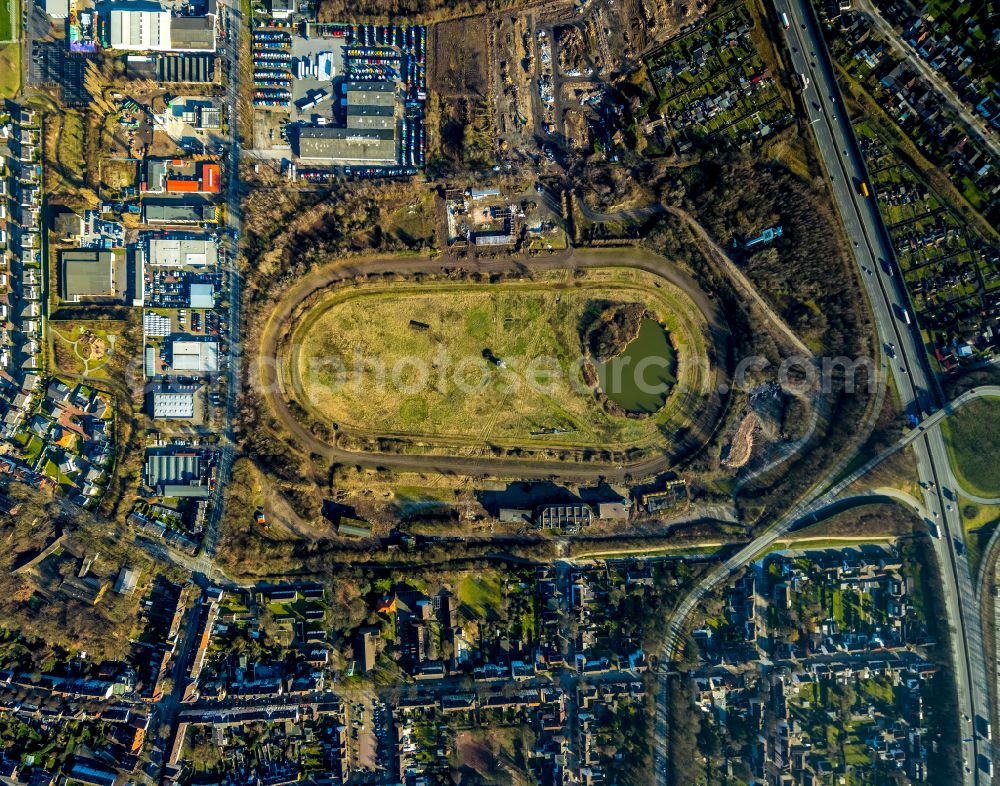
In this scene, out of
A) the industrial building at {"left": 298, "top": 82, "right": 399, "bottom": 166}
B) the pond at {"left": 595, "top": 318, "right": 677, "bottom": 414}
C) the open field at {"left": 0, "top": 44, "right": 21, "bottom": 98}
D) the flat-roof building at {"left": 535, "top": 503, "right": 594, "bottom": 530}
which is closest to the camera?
the open field at {"left": 0, "top": 44, "right": 21, "bottom": 98}

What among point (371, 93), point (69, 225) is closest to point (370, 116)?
point (371, 93)

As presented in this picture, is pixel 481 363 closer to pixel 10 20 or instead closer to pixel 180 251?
pixel 180 251

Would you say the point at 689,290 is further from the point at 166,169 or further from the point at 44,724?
the point at 44,724

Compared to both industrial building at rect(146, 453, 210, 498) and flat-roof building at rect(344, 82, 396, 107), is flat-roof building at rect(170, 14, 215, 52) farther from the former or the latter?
industrial building at rect(146, 453, 210, 498)

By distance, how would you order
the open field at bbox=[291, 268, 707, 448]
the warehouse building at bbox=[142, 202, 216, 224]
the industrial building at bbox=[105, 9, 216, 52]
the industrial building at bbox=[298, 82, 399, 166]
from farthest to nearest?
the open field at bbox=[291, 268, 707, 448], the industrial building at bbox=[298, 82, 399, 166], the warehouse building at bbox=[142, 202, 216, 224], the industrial building at bbox=[105, 9, 216, 52]

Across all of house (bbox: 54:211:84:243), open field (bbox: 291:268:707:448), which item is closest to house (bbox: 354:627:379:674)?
open field (bbox: 291:268:707:448)

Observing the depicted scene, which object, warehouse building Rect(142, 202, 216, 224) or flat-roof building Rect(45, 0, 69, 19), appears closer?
flat-roof building Rect(45, 0, 69, 19)
